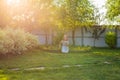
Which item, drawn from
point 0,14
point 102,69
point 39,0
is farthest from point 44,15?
point 102,69

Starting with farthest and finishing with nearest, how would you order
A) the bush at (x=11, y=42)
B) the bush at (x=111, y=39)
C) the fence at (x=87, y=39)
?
1. the fence at (x=87, y=39)
2. the bush at (x=111, y=39)
3. the bush at (x=11, y=42)

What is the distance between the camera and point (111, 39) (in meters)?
28.1

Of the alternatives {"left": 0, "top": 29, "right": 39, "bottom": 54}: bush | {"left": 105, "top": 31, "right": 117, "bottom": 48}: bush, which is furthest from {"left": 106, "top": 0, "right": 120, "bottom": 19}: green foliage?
{"left": 0, "top": 29, "right": 39, "bottom": 54}: bush

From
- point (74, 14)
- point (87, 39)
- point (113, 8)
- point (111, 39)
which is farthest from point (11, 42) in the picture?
point (87, 39)

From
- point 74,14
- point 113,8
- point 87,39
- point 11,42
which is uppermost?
point 113,8

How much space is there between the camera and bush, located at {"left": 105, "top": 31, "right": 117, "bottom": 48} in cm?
2820

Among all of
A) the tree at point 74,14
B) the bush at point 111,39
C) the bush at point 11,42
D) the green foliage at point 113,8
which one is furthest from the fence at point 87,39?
the bush at point 11,42

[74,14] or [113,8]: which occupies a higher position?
[113,8]

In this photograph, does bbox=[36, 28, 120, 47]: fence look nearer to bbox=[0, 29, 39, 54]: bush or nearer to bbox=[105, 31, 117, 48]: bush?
bbox=[105, 31, 117, 48]: bush

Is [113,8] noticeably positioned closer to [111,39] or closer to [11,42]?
[111,39]

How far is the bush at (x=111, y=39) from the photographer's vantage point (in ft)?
92.5

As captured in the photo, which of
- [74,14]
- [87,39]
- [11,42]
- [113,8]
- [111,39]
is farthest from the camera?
[87,39]

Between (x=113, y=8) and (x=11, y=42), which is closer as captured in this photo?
(x=11, y=42)

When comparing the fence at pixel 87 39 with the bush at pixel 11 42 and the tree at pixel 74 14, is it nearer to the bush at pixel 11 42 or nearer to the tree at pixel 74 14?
the tree at pixel 74 14
